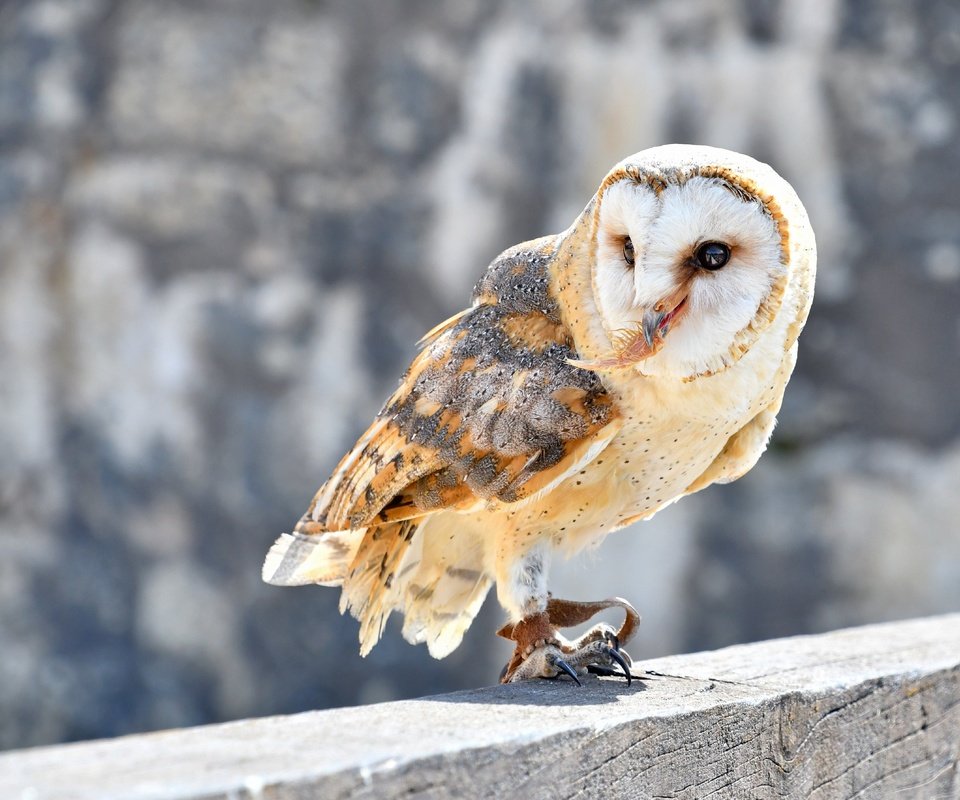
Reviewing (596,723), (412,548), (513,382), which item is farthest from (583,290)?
(596,723)

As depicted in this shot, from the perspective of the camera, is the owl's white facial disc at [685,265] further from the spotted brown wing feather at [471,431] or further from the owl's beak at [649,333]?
the spotted brown wing feather at [471,431]

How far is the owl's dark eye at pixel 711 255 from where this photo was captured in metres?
1.59

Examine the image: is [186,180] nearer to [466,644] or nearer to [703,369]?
[466,644]

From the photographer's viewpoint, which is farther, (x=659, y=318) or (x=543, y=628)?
(x=543, y=628)

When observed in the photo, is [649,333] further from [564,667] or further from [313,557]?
[313,557]

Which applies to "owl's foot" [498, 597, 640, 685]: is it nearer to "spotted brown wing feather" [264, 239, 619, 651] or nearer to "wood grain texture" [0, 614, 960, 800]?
"wood grain texture" [0, 614, 960, 800]

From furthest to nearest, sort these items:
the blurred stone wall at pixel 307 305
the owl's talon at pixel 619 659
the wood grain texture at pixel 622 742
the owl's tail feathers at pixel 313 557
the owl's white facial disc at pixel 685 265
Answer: the blurred stone wall at pixel 307 305, the owl's tail feathers at pixel 313 557, the owl's talon at pixel 619 659, the owl's white facial disc at pixel 685 265, the wood grain texture at pixel 622 742

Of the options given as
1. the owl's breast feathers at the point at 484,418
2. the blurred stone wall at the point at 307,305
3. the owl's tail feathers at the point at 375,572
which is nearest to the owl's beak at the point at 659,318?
the owl's breast feathers at the point at 484,418

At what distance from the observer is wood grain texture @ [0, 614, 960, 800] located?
1.05 metres

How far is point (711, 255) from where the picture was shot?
62.9 inches

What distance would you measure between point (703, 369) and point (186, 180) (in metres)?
2.37

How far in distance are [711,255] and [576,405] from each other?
0.28 metres

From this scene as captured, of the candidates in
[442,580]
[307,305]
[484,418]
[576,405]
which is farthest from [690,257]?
[307,305]

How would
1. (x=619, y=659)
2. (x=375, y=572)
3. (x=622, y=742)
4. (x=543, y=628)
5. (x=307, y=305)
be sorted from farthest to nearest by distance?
(x=307, y=305), (x=375, y=572), (x=543, y=628), (x=619, y=659), (x=622, y=742)
